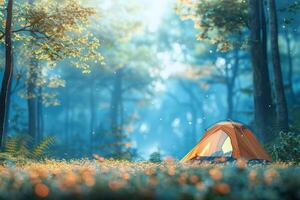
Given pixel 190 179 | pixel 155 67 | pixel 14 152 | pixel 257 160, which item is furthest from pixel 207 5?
pixel 155 67

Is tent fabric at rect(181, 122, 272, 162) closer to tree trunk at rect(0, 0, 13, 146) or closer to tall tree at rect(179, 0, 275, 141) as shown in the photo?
tall tree at rect(179, 0, 275, 141)

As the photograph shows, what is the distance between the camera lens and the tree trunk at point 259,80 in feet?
69.1

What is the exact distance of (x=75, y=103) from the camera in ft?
202

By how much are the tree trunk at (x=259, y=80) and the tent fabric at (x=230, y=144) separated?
2.51m

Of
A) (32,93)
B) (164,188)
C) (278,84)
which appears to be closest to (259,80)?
(278,84)

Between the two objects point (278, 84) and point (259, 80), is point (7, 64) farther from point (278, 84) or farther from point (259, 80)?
point (259, 80)

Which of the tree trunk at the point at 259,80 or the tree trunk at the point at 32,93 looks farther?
the tree trunk at the point at 32,93

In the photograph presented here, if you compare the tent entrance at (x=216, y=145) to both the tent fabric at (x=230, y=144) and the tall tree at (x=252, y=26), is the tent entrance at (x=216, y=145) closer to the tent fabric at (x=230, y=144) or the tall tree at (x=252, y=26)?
the tent fabric at (x=230, y=144)

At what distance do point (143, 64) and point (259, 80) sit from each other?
27.3 metres

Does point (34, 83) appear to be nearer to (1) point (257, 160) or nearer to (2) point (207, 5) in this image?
(2) point (207, 5)

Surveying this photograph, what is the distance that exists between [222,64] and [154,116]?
40.0m

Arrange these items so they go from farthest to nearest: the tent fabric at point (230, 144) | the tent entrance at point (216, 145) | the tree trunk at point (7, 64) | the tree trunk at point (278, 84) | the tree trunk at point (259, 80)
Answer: the tree trunk at point (259, 80)
the tree trunk at point (278, 84)
the tent entrance at point (216, 145)
the tent fabric at point (230, 144)
the tree trunk at point (7, 64)

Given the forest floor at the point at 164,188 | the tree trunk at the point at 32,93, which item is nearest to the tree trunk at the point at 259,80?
the tree trunk at the point at 32,93

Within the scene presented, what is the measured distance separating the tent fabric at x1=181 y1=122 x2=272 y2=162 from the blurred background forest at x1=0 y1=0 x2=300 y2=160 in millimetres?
1733
